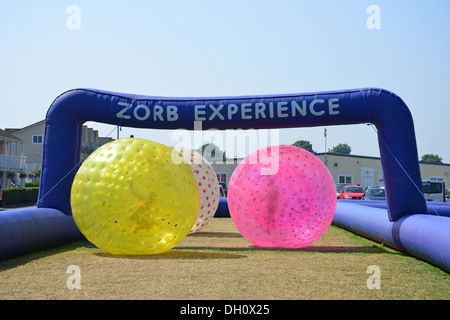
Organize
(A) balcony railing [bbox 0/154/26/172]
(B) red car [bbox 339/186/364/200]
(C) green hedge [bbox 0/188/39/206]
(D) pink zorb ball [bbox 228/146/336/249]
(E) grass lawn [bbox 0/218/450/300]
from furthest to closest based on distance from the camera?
(A) balcony railing [bbox 0/154/26/172]
(B) red car [bbox 339/186/364/200]
(C) green hedge [bbox 0/188/39/206]
(D) pink zorb ball [bbox 228/146/336/249]
(E) grass lawn [bbox 0/218/450/300]

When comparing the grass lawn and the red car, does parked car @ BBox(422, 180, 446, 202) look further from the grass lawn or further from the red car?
the grass lawn

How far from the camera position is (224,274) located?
6.70 metres

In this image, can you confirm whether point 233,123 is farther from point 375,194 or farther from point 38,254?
point 375,194

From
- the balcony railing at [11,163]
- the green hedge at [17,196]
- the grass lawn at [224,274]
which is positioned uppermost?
the balcony railing at [11,163]

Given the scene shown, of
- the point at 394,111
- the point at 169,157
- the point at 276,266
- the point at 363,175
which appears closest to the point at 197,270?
the point at 276,266

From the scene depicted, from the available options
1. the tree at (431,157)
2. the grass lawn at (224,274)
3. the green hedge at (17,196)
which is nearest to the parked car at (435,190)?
the grass lawn at (224,274)

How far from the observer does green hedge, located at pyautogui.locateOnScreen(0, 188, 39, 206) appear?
91.3ft

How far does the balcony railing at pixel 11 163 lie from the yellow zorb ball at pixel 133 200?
3917 cm

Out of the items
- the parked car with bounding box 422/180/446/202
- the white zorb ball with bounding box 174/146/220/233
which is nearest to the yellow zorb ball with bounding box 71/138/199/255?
the white zorb ball with bounding box 174/146/220/233

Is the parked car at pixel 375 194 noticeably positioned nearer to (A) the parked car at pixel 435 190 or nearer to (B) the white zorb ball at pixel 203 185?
(A) the parked car at pixel 435 190

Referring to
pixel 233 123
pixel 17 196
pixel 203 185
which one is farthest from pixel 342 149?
pixel 233 123

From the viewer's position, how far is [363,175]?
58.9m

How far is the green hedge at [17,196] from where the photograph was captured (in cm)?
2783

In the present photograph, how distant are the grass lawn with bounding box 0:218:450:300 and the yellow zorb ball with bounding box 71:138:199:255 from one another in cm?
33
